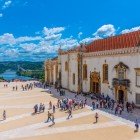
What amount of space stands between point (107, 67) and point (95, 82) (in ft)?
14.8

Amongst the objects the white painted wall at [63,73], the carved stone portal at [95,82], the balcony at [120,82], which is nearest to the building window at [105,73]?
the carved stone portal at [95,82]

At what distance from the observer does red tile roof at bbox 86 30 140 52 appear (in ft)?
136

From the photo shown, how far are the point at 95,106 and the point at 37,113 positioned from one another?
21.8ft

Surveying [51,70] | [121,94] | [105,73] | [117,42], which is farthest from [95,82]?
[51,70]

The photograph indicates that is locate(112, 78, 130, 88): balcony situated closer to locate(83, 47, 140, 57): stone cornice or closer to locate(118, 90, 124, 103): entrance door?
locate(118, 90, 124, 103): entrance door

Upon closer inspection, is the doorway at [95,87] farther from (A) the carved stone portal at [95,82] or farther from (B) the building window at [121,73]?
(B) the building window at [121,73]

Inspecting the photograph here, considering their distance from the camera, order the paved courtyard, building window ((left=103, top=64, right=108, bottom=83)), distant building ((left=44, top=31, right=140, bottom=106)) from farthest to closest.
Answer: building window ((left=103, top=64, right=108, bottom=83)), distant building ((left=44, top=31, right=140, bottom=106)), the paved courtyard

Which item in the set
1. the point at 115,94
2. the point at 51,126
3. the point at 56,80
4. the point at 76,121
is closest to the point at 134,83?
the point at 115,94

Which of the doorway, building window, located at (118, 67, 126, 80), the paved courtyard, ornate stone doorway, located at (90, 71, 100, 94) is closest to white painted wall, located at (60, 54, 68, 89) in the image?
ornate stone doorway, located at (90, 71, 100, 94)

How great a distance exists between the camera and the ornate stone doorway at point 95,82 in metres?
47.9

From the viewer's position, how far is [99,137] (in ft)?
85.3

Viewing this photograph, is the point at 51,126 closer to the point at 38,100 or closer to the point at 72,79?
the point at 38,100

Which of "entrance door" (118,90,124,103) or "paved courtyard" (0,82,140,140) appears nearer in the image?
"paved courtyard" (0,82,140,140)

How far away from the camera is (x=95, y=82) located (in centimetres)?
4884
